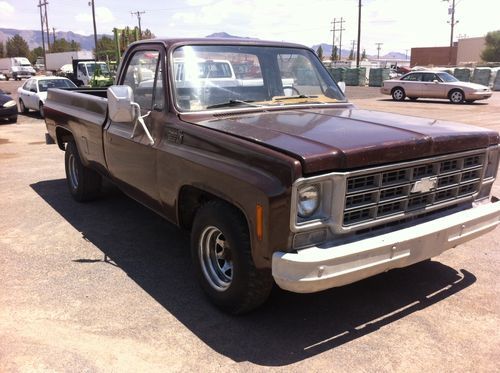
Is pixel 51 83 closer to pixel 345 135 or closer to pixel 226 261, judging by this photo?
pixel 226 261

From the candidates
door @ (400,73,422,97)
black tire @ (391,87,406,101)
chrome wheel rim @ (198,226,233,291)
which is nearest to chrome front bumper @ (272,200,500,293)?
chrome wheel rim @ (198,226,233,291)

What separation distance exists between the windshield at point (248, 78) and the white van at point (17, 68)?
2454 inches

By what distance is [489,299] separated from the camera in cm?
383

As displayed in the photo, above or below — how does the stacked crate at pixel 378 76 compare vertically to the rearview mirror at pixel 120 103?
below

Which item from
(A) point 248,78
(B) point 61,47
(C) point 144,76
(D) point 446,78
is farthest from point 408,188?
(B) point 61,47

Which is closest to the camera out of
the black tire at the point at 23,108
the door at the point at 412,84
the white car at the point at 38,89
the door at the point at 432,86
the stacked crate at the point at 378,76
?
the white car at the point at 38,89

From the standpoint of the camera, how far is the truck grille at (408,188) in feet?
9.96

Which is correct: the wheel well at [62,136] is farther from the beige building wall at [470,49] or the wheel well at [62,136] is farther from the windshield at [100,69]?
the beige building wall at [470,49]

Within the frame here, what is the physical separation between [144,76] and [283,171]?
2.37 meters

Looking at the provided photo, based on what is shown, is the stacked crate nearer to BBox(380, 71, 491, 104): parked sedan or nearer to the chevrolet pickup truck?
BBox(380, 71, 491, 104): parked sedan

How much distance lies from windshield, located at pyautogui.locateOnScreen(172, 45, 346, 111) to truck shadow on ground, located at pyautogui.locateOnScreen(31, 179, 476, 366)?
4.89ft

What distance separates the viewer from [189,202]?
3.96m

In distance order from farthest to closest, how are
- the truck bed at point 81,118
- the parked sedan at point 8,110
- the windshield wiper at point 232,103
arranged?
the parked sedan at point 8,110 → the truck bed at point 81,118 → the windshield wiper at point 232,103

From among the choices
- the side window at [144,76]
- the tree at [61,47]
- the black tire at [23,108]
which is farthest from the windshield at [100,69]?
the tree at [61,47]
